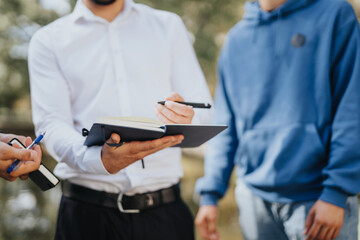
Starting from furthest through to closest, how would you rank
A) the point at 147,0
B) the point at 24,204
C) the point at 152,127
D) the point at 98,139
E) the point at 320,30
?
the point at 24,204 < the point at 147,0 < the point at 320,30 < the point at 98,139 < the point at 152,127

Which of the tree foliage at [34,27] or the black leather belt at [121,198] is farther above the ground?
the black leather belt at [121,198]

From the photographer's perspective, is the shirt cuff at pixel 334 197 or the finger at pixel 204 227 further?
the finger at pixel 204 227

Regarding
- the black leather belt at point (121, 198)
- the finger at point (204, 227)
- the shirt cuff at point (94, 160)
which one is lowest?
the finger at point (204, 227)

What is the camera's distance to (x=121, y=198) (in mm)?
1890

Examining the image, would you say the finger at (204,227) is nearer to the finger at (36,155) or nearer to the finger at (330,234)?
the finger at (330,234)

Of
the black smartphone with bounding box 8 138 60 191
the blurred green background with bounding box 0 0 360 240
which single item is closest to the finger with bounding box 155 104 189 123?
the black smartphone with bounding box 8 138 60 191

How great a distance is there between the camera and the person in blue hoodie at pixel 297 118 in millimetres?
1846

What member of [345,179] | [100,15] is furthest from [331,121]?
[100,15]

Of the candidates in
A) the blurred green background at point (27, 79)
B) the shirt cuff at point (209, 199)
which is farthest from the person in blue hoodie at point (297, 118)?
the blurred green background at point (27, 79)

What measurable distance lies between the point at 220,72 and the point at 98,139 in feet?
3.37

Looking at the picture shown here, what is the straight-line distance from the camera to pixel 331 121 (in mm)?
1930

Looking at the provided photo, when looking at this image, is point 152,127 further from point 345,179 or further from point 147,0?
point 147,0

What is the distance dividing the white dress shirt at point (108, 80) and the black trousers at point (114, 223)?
4.2 inches

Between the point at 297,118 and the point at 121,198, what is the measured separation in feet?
2.95
